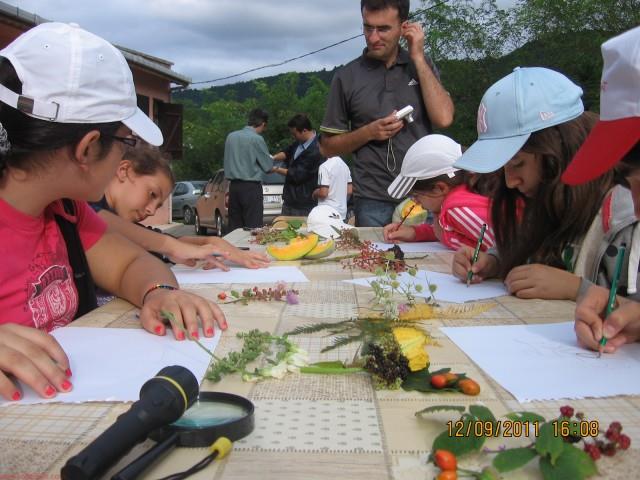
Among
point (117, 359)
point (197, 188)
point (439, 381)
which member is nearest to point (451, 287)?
point (439, 381)

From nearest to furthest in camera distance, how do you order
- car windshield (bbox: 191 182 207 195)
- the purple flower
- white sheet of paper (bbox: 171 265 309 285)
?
the purple flower < white sheet of paper (bbox: 171 265 309 285) < car windshield (bbox: 191 182 207 195)

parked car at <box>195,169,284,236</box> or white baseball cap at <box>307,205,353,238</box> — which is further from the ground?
white baseball cap at <box>307,205,353,238</box>

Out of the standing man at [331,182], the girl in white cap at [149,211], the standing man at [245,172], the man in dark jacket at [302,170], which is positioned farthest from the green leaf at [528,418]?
the standing man at [245,172]

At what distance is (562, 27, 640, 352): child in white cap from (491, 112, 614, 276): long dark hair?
2.26 feet

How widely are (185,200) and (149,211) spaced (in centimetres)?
1761

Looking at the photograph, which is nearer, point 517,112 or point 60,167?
point 60,167

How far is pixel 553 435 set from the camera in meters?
0.80

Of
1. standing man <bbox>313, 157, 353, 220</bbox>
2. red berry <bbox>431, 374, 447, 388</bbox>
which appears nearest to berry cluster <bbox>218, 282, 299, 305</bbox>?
red berry <bbox>431, 374, 447, 388</bbox>

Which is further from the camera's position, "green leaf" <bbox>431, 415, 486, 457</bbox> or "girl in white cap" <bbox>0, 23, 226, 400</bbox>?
"girl in white cap" <bbox>0, 23, 226, 400</bbox>

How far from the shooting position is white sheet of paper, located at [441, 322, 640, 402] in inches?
42.9

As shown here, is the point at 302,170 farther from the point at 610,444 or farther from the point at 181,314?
the point at 610,444

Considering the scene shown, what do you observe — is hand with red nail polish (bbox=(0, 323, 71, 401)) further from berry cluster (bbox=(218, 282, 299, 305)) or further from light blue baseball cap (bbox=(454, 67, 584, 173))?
light blue baseball cap (bbox=(454, 67, 584, 173))

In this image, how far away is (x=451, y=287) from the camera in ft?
6.88

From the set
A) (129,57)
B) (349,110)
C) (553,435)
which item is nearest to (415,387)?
(553,435)
